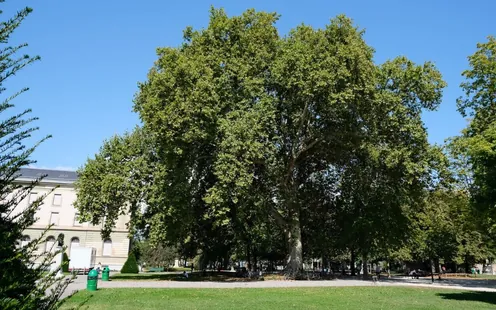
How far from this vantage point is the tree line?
27578 millimetres

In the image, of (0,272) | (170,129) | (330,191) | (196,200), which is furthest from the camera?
(330,191)

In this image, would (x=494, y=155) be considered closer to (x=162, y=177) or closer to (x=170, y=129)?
(x=170, y=129)

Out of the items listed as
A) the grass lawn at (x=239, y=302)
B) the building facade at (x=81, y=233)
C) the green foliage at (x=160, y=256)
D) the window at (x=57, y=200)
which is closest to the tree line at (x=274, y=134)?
the grass lawn at (x=239, y=302)

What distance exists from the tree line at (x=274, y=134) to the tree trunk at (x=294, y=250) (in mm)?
90

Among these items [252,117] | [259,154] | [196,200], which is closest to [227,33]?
[252,117]

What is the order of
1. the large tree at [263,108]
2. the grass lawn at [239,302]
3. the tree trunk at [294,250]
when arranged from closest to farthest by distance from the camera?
the grass lawn at [239,302] < the large tree at [263,108] < the tree trunk at [294,250]

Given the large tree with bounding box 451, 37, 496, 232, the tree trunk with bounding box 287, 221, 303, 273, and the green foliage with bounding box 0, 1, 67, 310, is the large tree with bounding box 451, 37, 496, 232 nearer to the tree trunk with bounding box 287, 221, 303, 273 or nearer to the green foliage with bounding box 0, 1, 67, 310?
the tree trunk with bounding box 287, 221, 303, 273

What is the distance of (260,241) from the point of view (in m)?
47.2

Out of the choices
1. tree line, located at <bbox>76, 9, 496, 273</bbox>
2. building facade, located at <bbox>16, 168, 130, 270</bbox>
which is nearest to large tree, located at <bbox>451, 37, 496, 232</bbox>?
tree line, located at <bbox>76, 9, 496, 273</bbox>

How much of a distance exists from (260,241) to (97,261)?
100ft

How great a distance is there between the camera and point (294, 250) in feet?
109

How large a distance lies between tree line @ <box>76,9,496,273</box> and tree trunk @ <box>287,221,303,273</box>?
90 millimetres

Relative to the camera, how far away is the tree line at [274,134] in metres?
27.6

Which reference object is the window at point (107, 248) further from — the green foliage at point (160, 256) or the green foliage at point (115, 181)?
the green foliage at point (115, 181)
